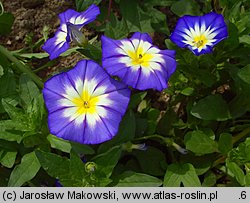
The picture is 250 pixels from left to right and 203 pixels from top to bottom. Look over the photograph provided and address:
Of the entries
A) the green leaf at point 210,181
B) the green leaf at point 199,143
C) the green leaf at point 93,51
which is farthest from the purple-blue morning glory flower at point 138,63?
the green leaf at point 210,181

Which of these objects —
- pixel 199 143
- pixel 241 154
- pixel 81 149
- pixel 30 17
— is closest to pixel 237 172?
pixel 241 154

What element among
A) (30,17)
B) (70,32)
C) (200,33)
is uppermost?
(30,17)

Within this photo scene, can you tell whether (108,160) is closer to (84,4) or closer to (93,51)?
(93,51)

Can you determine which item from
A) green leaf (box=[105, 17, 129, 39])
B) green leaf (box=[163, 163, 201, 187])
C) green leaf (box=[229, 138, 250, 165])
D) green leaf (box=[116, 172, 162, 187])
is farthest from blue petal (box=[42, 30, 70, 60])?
green leaf (box=[229, 138, 250, 165])

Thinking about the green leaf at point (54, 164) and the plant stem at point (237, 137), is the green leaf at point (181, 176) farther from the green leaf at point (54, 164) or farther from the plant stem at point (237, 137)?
the green leaf at point (54, 164)

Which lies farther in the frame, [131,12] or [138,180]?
[131,12]
